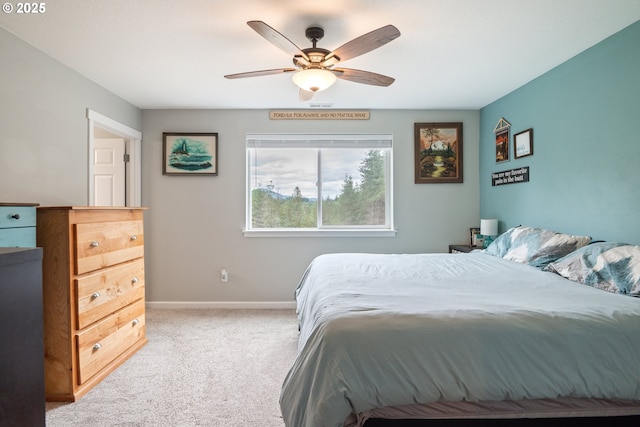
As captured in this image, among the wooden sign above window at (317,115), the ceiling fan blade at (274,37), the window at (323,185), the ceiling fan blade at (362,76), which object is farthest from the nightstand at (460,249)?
the ceiling fan blade at (274,37)

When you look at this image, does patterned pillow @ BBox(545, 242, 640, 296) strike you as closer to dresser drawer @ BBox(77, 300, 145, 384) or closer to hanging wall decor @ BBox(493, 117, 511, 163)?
hanging wall decor @ BBox(493, 117, 511, 163)

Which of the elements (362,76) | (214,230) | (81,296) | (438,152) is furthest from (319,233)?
(81,296)

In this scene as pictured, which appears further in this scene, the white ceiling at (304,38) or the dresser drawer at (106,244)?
the dresser drawer at (106,244)

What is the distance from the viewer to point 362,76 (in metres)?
2.37

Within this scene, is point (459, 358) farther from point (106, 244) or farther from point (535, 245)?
point (106, 244)

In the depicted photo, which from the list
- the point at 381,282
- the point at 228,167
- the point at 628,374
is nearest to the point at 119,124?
the point at 228,167

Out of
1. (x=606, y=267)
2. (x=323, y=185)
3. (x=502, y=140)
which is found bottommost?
(x=606, y=267)

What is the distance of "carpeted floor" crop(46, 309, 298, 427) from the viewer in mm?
1946

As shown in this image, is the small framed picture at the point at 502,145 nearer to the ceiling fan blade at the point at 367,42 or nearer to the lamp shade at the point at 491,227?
the lamp shade at the point at 491,227

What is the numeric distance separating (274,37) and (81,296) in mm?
2035

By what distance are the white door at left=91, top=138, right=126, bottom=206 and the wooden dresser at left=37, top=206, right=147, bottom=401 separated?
4.55 feet

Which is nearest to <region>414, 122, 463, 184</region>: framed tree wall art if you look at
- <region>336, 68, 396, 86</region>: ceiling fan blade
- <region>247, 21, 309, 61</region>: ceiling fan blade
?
<region>336, 68, 396, 86</region>: ceiling fan blade

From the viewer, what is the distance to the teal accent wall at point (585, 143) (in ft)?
7.38

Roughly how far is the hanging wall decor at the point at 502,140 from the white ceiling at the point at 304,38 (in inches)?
14.4
